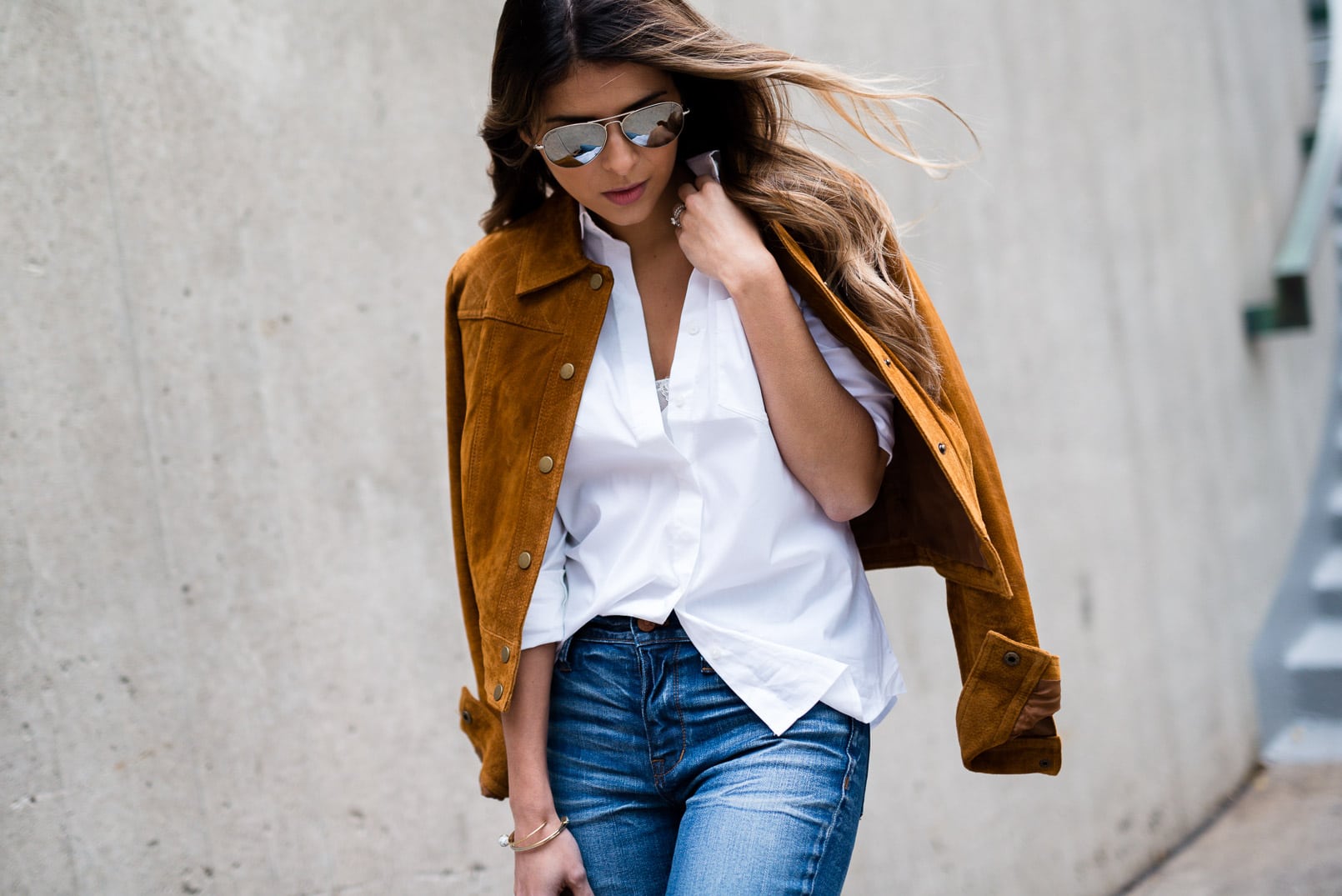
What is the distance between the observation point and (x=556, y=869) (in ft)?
5.75

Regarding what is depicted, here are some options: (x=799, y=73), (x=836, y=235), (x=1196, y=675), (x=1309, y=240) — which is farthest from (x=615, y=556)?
(x=1309, y=240)

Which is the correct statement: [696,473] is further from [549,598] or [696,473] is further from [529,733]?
[529,733]

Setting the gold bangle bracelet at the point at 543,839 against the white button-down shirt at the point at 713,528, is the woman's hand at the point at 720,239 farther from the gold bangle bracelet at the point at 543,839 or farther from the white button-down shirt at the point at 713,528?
the gold bangle bracelet at the point at 543,839

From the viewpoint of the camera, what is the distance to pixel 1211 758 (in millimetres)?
5250

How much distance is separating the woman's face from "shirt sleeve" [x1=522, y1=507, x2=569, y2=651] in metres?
0.45

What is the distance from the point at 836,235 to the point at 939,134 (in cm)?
246

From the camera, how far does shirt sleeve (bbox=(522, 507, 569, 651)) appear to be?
1799mm

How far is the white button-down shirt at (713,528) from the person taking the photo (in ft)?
5.63

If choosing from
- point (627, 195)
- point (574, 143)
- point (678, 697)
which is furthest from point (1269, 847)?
point (574, 143)

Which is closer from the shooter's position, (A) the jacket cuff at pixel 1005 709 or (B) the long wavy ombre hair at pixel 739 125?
(B) the long wavy ombre hair at pixel 739 125

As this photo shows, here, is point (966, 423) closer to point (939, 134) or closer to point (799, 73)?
point (799, 73)

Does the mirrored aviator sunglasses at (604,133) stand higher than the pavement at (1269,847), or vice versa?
the mirrored aviator sunglasses at (604,133)

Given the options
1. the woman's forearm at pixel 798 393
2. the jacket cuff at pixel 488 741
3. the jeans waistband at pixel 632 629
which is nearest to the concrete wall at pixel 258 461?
the jacket cuff at pixel 488 741

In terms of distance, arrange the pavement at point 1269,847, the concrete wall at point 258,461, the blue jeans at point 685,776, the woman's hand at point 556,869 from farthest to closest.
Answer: the pavement at point 1269,847, the concrete wall at point 258,461, the woman's hand at point 556,869, the blue jeans at point 685,776
